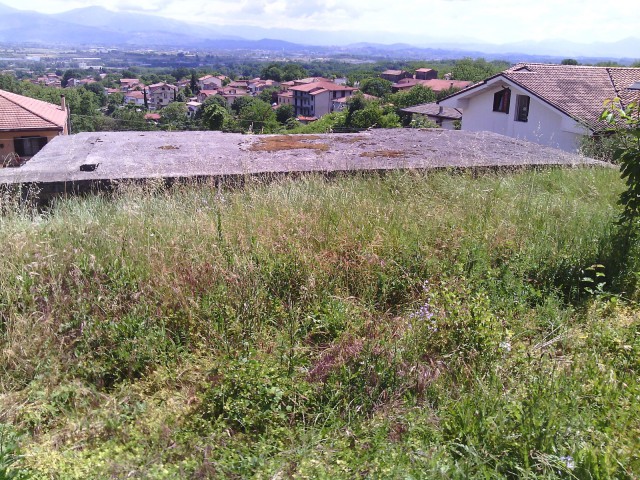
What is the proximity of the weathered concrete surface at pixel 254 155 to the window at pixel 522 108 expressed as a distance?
15627mm

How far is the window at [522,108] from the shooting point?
23473 mm

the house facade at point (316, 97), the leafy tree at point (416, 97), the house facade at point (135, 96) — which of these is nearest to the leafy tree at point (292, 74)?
the house facade at point (316, 97)

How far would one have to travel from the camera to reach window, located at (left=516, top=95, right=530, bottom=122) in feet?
77.0

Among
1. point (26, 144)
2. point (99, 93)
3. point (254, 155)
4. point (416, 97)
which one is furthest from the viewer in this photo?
point (99, 93)

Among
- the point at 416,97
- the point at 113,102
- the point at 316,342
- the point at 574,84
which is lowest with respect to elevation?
the point at 113,102

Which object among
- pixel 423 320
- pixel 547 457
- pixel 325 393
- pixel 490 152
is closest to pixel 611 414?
pixel 547 457

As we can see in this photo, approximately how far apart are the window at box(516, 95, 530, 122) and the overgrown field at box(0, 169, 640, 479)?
20926 mm

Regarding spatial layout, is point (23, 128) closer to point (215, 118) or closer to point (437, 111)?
point (215, 118)

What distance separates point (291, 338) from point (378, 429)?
71 cm

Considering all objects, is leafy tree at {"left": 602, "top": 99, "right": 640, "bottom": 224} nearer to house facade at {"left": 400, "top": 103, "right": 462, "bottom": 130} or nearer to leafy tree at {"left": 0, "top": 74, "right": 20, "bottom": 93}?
house facade at {"left": 400, "top": 103, "right": 462, "bottom": 130}

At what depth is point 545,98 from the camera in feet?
70.6

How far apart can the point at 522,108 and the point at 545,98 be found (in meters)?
2.38

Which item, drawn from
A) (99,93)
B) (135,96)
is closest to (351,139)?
(99,93)

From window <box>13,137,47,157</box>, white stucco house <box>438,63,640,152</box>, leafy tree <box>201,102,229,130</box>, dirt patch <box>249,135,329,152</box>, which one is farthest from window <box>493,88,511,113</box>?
leafy tree <box>201,102,229,130</box>
